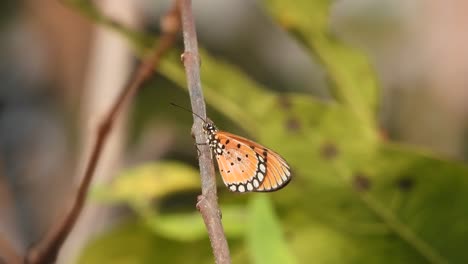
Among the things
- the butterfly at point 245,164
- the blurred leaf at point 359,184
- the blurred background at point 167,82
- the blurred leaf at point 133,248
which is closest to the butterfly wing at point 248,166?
the butterfly at point 245,164

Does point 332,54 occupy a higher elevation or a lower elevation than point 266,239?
higher

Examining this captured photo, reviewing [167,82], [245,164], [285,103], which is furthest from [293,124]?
[167,82]

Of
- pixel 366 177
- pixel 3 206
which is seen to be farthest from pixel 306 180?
pixel 3 206

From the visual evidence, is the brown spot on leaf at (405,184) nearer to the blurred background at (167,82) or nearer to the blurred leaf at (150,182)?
the blurred leaf at (150,182)

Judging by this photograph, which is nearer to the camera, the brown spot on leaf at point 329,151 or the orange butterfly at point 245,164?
the orange butterfly at point 245,164

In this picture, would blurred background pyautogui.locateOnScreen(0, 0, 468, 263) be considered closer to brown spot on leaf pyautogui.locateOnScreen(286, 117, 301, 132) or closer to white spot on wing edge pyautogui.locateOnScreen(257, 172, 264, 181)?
brown spot on leaf pyautogui.locateOnScreen(286, 117, 301, 132)

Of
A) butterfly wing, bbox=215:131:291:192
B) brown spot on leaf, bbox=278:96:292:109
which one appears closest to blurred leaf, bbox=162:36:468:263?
brown spot on leaf, bbox=278:96:292:109

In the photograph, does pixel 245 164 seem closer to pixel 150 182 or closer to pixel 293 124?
pixel 293 124
